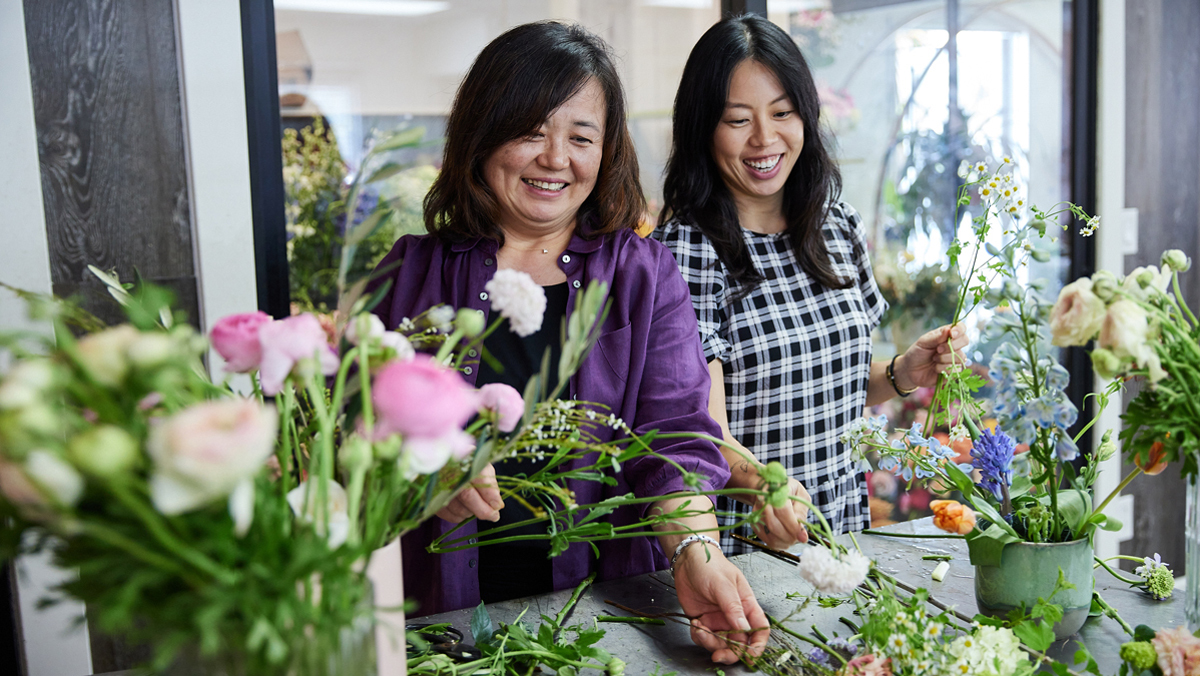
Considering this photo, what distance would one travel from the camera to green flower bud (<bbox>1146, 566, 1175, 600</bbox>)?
39.8 inches

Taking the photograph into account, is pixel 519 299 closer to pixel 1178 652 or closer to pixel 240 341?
pixel 240 341

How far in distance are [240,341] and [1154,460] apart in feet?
2.48

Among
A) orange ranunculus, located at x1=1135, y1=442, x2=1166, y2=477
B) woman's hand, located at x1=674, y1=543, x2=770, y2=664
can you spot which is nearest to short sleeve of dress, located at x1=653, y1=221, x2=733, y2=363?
woman's hand, located at x1=674, y1=543, x2=770, y2=664

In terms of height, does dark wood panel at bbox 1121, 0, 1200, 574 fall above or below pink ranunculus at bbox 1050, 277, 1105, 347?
above

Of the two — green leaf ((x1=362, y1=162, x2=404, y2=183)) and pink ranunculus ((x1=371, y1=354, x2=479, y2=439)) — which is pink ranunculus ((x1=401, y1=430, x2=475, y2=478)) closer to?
pink ranunculus ((x1=371, y1=354, x2=479, y2=439))

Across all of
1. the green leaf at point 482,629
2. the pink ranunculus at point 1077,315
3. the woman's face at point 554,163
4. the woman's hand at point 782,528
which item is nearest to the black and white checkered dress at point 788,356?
the woman's face at point 554,163

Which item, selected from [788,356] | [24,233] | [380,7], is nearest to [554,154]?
[788,356]

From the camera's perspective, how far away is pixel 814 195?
5.20ft

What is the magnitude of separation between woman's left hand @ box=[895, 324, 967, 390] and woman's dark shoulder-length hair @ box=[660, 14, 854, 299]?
0.57 ft

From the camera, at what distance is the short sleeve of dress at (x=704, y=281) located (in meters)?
1.46

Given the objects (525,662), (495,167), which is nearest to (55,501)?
(525,662)

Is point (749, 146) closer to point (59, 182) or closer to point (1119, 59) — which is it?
point (59, 182)

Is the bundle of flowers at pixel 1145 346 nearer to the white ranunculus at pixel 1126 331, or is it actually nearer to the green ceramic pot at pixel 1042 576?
the white ranunculus at pixel 1126 331

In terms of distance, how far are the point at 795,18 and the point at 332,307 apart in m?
1.55
